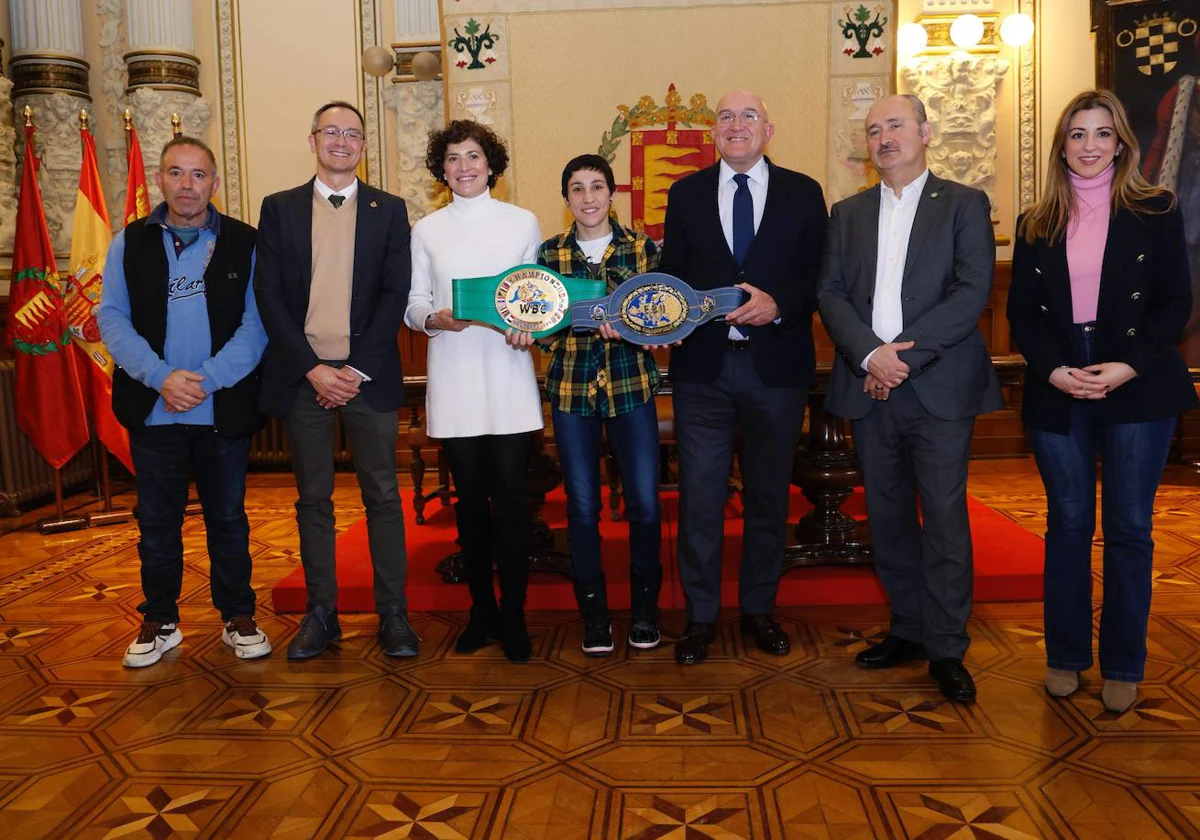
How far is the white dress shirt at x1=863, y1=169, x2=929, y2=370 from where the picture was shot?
2.66 meters

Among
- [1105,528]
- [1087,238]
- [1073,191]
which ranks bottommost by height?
[1105,528]

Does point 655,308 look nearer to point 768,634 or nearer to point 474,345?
point 474,345

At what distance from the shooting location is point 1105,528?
252 cm

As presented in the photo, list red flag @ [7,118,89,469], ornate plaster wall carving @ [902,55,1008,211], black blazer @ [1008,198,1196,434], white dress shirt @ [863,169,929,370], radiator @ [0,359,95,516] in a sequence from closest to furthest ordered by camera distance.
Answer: black blazer @ [1008,198,1196,434] < white dress shirt @ [863,169,929,370] < red flag @ [7,118,89,469] < radiator @ [0,359,95,516] < ornate plaster wall carving @ [902,55,1008,211]

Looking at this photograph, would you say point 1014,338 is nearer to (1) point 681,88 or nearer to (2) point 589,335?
(2) point 589,335

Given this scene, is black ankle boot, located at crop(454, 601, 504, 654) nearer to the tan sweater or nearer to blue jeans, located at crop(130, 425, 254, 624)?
blue jeans, located at crop(130, 425, 254, 624)

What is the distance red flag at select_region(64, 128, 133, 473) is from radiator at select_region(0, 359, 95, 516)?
0.53 metres

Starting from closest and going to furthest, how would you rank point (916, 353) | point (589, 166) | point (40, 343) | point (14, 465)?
point (916, 353)
point (589, 166)
point (40, 343)
point (14, 465)

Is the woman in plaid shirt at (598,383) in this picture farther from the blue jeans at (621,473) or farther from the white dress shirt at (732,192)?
the white dress shirt at (732,192)

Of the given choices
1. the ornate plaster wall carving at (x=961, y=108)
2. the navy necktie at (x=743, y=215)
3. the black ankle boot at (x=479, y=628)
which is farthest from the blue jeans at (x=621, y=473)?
the ornate plaster wall carving at (x=961, y=108)

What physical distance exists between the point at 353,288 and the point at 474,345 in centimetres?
43

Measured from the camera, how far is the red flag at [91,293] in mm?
5234

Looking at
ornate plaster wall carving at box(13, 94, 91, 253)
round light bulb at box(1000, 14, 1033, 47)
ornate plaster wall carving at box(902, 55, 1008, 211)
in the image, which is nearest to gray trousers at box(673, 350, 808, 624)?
ornate plaster wall carving at box(902, 55, 1008, 211)

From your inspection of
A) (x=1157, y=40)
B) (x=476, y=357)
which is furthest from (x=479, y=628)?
(x=1157, y=40)
